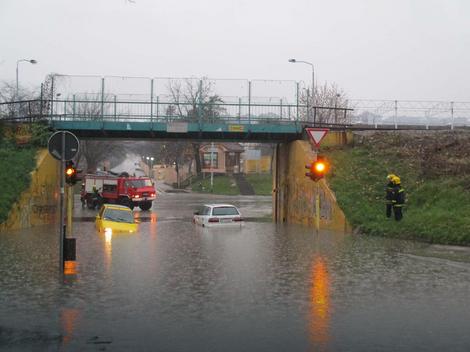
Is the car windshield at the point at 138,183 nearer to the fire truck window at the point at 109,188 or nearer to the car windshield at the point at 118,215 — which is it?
the fire truck window at the point at 109,188

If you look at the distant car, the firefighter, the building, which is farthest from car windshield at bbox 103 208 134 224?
the building

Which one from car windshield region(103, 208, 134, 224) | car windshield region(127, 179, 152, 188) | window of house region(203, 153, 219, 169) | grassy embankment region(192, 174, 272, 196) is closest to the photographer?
car windshield region(103, 208, 134, 224)

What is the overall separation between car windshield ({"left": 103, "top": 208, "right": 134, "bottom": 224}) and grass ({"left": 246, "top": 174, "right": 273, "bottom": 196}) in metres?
52.2

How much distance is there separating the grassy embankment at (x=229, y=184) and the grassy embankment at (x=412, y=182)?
4600 cm

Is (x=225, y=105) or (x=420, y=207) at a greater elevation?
(x=225, y=105)

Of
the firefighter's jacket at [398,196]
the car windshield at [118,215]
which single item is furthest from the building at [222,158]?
the firefighter's jacket at [398,196]

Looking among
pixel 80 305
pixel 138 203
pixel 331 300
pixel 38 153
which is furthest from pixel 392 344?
pixel 138 203

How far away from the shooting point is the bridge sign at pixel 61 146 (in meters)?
13.5

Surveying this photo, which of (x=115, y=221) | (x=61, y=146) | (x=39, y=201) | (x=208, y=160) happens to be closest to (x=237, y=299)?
(x=61, y=146)

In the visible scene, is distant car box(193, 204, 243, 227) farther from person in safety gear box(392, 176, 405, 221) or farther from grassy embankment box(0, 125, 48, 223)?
grassy embankment box(0, 125, 48, 223)

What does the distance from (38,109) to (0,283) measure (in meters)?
24.0

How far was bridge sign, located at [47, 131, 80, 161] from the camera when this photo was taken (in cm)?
1352

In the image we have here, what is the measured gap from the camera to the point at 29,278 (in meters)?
12.9

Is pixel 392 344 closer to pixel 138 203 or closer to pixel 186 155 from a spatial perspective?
pixel 138 203
